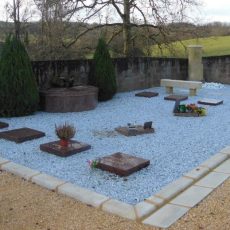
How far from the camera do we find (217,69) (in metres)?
14.3

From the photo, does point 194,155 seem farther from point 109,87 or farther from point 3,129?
point 109,87

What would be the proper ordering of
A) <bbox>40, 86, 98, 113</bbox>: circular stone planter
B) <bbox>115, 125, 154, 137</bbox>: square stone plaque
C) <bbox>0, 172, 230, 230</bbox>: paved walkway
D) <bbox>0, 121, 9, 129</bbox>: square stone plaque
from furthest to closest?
<bbox>40, 86, 98, 113</bbox>: circular stone planter → <bbox>0, 121, 9, 129</bbox>: square stone plaque → <bbox>115, 125, 154, 137</bbox>: square stone plaque → <bbox>0, 172, 230, 230</bbox>: paved walkway

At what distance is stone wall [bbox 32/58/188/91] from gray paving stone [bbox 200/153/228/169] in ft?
17.4

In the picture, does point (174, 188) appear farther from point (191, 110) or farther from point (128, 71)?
point (128, 71)

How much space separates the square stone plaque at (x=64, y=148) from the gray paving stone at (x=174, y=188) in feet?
5.38

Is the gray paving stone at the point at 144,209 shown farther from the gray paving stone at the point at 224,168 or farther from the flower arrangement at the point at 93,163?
the gray paving stone at the point at 224,168

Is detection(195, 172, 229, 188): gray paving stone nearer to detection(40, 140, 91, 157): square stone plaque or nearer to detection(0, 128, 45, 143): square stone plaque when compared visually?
detection(40, 140, 91, 157): square stone plaque

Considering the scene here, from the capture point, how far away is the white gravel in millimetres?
4121

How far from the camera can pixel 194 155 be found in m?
5.10

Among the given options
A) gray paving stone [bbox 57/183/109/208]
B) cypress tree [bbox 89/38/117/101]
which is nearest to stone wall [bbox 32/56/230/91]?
cypress tree [bbox 89/38/117/101]

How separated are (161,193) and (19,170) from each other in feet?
5.97

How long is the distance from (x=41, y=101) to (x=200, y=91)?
573 cm

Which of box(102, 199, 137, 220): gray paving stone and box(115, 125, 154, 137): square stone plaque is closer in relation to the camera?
box(102, 199, 137, 220): gray paving stone

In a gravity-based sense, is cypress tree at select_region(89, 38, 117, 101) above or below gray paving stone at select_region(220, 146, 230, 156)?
above
